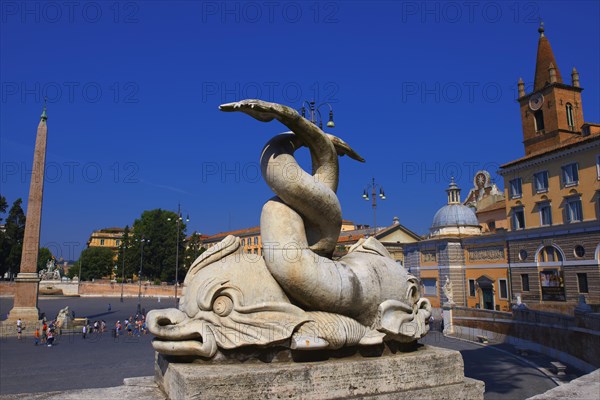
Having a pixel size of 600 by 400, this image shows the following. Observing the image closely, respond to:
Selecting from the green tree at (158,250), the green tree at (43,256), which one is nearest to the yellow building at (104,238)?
the green tree at (43,256)

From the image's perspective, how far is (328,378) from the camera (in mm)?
4285

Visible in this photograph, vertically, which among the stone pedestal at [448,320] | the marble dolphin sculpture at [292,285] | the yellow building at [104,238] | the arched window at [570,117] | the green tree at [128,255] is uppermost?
the arched window at [570,117]

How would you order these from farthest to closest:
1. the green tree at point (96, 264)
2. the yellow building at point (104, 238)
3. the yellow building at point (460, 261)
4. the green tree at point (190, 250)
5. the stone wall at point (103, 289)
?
1. the yellow building at point (104, 238)
2. the green tree at point (96, 264)
3. the green tree at point (190, 250)
4. the stone wall at point (103, 289)
5. the yellow building at point (460, 261)

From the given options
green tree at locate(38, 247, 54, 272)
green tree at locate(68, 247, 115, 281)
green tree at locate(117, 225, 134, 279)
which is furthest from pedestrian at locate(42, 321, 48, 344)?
green tree at locate(38, 247, 54, 272)

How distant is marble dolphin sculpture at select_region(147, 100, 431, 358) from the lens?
14.2 feet

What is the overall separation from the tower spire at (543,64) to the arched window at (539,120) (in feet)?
6.92

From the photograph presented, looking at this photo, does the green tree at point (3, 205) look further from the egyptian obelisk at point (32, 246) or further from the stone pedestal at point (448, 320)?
the stone pedestal at point (448, 320)

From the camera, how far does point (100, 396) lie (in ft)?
14.4

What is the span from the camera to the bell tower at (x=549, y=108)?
37.5m

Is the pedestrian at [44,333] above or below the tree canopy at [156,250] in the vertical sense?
below

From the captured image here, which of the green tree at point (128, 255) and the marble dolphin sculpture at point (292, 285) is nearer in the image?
the marble dolphin sculpture at point (292, 285)

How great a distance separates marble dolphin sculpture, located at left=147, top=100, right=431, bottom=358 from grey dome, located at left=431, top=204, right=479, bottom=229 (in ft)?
122

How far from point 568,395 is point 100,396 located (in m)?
5.97

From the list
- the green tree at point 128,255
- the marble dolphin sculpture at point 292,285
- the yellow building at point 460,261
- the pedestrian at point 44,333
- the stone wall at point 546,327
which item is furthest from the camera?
the green tree at point 128,255
